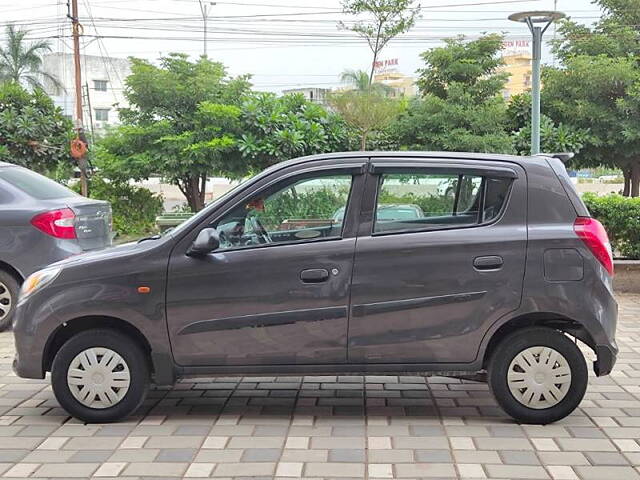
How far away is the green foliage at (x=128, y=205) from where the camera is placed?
48.9 ft

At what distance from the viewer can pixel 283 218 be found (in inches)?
182

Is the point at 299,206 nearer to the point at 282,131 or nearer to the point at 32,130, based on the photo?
the point at 282,131

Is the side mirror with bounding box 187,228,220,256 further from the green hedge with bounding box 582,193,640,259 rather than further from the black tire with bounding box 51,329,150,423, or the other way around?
the green hedge with bounding box 582,193,640,259

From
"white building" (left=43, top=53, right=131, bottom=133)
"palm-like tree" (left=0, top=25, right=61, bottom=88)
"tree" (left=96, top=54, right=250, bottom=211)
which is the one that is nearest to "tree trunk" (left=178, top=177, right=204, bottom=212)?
"tree" (left=96, top=54, right=250, bottom=211)

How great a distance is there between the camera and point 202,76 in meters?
14.1

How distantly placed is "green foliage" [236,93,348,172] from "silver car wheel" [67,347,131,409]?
9.06 m

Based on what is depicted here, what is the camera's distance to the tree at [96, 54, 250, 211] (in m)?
13.5

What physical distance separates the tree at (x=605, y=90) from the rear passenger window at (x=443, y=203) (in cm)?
919

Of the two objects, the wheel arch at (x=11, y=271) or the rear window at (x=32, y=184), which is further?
the rear window at (x=32, y=184)

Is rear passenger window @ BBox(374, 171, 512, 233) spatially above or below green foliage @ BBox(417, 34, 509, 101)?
below

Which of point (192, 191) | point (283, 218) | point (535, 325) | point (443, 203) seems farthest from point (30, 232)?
point (192, 191)

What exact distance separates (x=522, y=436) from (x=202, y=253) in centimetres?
225

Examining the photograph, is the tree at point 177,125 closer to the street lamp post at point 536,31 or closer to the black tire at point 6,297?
the street lamp post at point 536,31

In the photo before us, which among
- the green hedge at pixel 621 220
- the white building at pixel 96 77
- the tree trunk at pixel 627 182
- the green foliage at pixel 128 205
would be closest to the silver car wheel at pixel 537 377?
the green hedge at pixel 621 220
